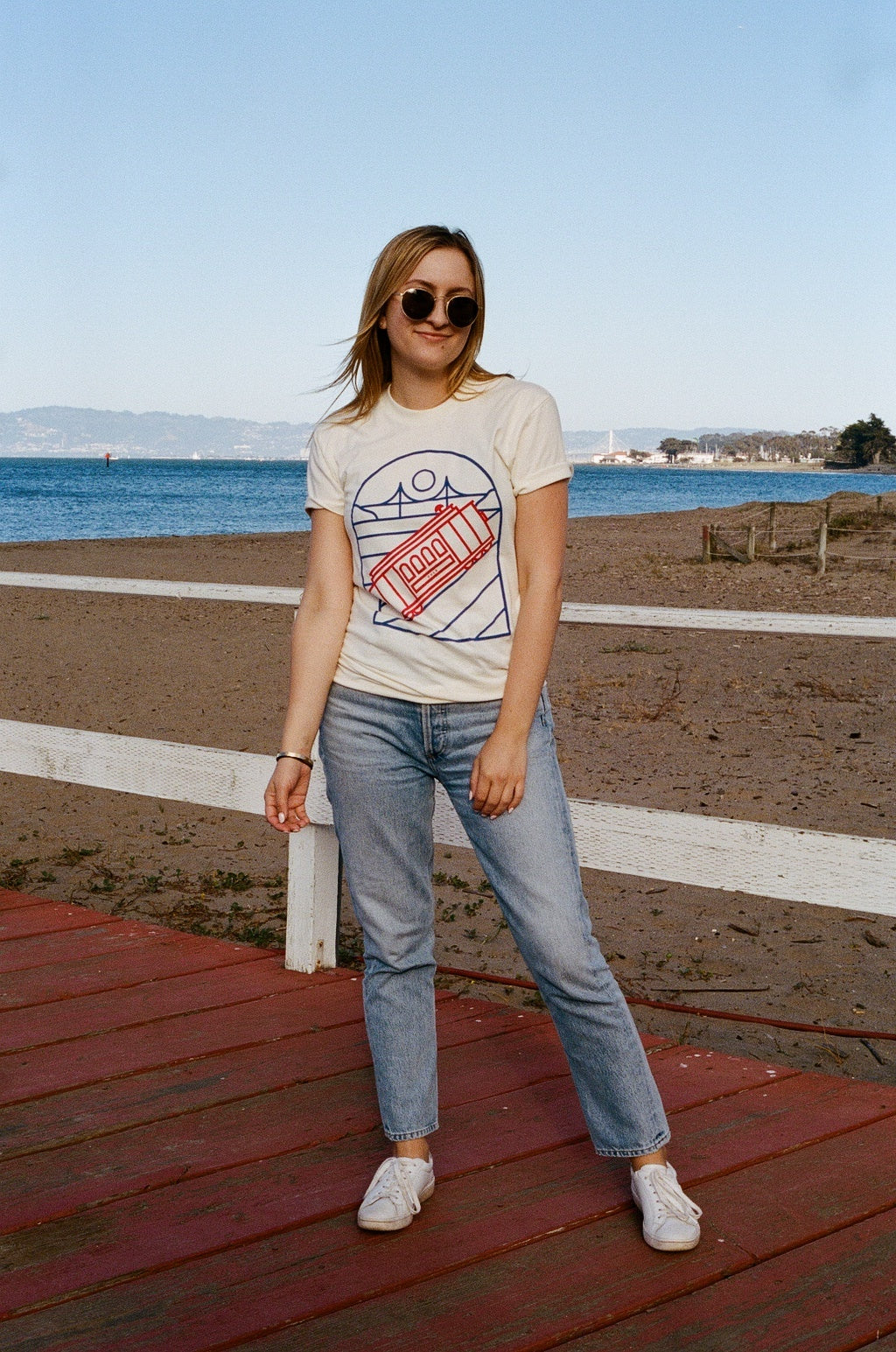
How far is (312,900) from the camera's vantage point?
9.96 ft

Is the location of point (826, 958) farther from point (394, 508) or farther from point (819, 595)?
point (819, 595)

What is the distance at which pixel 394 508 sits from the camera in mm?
1916

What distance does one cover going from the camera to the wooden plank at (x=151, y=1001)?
9.02ft

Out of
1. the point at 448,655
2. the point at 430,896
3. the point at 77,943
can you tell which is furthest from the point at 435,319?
the point at 77,943

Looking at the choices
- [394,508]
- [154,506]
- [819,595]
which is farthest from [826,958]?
[154,506]

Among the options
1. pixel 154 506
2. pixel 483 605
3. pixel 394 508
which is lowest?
pixel 154 506

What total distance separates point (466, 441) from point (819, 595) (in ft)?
49.3

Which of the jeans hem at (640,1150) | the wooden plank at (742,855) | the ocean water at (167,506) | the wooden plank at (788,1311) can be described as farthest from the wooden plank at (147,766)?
the ocean water at (167,506)

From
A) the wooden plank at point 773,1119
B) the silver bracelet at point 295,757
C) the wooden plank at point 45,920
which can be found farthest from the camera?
the wooden plank at point 45,920

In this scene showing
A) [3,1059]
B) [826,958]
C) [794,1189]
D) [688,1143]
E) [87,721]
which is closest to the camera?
[794,1189]

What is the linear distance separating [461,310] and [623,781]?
5.25 meters

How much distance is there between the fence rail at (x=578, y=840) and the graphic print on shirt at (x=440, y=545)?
84 cm

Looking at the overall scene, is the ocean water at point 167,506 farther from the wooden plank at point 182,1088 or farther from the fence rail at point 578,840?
the wooden plank at point 182,1088

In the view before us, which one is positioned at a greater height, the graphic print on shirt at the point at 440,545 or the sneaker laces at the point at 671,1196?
the graphic print on shirt at the point at 440,545
